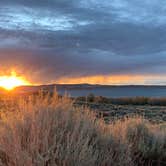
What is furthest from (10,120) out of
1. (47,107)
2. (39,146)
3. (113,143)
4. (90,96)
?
(90,96)

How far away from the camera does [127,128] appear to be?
32.8 feet

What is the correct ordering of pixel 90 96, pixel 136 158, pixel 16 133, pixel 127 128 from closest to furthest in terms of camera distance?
pixel 16 133
pixel 136 158
pixel 127 128
pixel 90 96

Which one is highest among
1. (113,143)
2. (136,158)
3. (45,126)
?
(45,126)

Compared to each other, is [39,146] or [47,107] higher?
[47,107]

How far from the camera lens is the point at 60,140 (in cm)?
625

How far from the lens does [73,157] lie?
5988 mm

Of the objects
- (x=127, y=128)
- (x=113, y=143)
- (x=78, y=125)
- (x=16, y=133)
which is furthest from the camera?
(x=127, y=128)

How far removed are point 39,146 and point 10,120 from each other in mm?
1358

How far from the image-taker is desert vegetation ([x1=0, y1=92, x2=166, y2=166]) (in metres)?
5.91

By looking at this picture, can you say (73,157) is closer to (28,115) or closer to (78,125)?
(78,125)

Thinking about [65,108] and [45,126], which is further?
[65,108]

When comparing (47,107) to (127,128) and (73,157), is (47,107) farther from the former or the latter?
(127,128)

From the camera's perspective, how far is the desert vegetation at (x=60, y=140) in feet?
19.4

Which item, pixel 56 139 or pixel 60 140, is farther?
pixel 56 139
